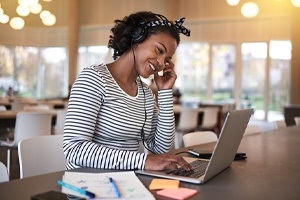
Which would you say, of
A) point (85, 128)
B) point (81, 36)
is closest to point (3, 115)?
point (85, 128)

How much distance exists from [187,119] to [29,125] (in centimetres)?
253

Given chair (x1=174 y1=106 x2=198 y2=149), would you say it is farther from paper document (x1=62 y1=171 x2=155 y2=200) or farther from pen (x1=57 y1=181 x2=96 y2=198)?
pen (x1=57 y1=181 x2=96 y2=198)

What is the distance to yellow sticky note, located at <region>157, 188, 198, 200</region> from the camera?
0.98 m

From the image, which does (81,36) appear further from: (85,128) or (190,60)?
(85,128)

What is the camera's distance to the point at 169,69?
175 cm

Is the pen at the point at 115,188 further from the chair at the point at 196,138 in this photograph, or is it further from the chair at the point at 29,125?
the chair at the point at 29,125

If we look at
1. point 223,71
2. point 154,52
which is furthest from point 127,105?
point 223,71

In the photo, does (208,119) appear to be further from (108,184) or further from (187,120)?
(108,184)

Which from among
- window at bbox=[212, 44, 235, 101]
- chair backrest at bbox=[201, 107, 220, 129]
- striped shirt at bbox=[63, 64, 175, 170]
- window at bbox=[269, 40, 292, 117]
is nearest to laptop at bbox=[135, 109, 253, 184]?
striped shirt at bbox=[63, 64, 175, 170]

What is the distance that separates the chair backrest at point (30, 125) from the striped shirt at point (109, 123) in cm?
231

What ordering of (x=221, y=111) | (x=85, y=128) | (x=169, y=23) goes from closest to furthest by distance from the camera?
(x=85, y=128) < (x=169, y=23) < (x=221, y=111)

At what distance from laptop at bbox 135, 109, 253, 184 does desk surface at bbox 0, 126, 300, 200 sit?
0.02 m

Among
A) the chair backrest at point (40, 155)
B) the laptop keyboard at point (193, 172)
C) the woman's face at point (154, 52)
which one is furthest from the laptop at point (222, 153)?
the chair backrest at point (40, 155)

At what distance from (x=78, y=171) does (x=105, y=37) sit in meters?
10.5
